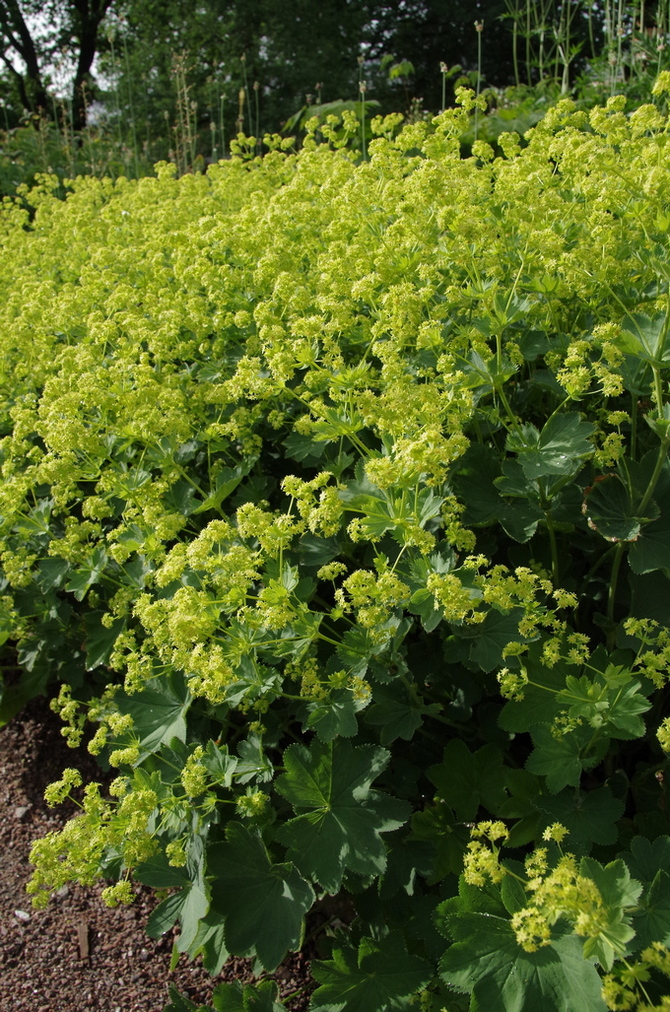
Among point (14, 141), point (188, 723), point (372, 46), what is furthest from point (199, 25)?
point (188, 723)

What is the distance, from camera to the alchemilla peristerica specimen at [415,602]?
177 centimetres

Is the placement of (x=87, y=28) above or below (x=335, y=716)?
above

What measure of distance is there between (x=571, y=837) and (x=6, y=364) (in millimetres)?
2644

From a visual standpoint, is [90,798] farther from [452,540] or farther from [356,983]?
[452,540]

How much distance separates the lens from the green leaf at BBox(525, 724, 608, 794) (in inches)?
71.2

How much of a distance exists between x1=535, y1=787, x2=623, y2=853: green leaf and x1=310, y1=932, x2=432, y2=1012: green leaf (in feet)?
1.45

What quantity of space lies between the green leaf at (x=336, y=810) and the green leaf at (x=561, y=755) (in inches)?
13.3

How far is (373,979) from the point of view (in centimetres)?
188

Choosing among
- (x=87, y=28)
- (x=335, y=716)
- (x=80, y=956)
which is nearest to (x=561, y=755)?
(x=335, y=716)

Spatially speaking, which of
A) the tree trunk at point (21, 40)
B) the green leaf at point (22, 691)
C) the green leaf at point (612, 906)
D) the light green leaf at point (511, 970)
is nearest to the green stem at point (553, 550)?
the green leaf at point (612, 906)

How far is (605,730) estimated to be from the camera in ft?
5.93

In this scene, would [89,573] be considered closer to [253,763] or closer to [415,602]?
[253,763]

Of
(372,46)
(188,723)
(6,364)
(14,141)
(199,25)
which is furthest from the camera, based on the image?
(372,46)

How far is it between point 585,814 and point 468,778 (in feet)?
1.04
